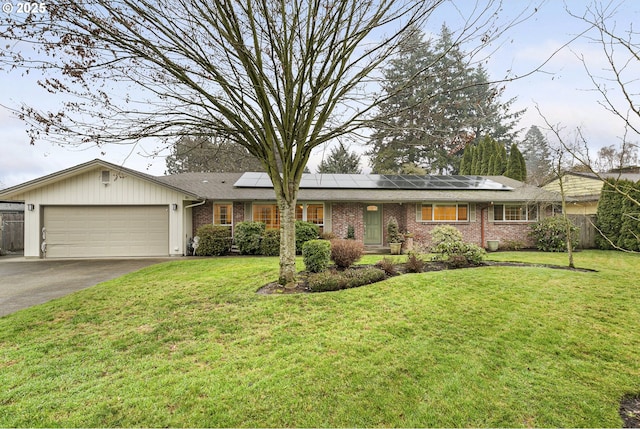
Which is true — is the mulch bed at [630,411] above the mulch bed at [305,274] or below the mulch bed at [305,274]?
below

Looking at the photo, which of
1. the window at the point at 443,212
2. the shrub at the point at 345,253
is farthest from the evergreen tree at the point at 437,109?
the window at the point at 443,212

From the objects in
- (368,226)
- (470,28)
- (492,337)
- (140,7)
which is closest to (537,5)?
(470,28)

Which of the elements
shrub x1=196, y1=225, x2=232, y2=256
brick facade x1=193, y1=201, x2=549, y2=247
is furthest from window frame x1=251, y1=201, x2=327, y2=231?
shrub x1=196, y1=225, x2=232, y2=256

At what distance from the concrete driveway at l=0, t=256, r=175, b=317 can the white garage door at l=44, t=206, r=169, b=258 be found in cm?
95

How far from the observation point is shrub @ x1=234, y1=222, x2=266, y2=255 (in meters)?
11.9

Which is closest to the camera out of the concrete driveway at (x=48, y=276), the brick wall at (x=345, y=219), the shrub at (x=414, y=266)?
the concrete driveway at (x=48, y=276)

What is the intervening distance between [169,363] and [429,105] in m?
6.22

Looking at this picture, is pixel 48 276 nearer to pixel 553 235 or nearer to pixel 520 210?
pixel 520 210

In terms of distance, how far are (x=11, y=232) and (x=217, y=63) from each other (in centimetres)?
1457

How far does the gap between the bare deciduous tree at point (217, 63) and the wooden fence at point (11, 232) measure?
12099mm

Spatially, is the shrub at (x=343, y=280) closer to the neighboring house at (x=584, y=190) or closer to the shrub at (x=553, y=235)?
the shrub at (x=553, y=235)

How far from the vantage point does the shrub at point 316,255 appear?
7.43m

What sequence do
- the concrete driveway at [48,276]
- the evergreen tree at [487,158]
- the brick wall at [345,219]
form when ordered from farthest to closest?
the evergreen tree at [487,158], the brick wall at [345,219], the concrete driveway at [48,276]

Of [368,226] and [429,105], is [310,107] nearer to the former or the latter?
[429,105]
